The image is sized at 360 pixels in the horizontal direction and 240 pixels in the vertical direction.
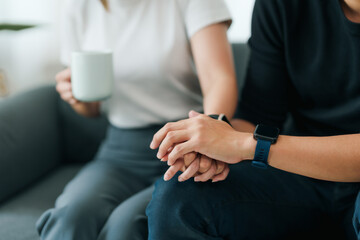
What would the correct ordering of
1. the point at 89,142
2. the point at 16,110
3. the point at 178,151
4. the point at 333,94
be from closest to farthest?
1. the point at 178,151
2. the point at 333,94
3. the point at 16,110
4. the point at 89,142

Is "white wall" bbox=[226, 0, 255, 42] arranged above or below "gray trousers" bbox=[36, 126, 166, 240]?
above

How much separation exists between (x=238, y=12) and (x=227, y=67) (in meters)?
0.67

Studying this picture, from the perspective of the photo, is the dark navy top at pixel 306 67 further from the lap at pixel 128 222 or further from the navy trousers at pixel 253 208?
the lap at pixel 128 222

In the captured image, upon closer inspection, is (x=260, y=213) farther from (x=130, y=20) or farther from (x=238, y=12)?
(x=238, y=12)

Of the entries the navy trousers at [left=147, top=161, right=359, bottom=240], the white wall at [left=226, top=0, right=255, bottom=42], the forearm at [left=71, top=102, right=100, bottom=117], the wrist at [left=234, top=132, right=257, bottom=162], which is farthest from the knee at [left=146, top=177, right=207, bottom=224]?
the white wall at [left=226, top=0, right=255, bottom=42]

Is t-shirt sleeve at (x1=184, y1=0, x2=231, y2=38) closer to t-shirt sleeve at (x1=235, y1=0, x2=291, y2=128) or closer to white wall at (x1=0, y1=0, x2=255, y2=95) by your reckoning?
t-shirt sleeve at (x1=235, y1=0, x2=291, y2=128)

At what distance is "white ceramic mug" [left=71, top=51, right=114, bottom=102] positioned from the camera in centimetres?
92

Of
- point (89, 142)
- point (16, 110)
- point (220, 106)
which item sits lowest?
point (89, 142)

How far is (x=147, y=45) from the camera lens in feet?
3.54

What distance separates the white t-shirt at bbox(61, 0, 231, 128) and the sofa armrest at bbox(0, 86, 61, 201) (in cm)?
28

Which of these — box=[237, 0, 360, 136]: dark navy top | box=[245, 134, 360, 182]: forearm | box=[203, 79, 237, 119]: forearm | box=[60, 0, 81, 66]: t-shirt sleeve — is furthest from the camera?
box=[60, 0, 81, 66]: t-shirt sleeve

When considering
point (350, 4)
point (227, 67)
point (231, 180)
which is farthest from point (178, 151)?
point (350, 4)

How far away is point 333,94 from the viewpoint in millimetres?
886

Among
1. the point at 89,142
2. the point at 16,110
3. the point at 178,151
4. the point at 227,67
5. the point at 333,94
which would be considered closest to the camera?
the point at 178,151
